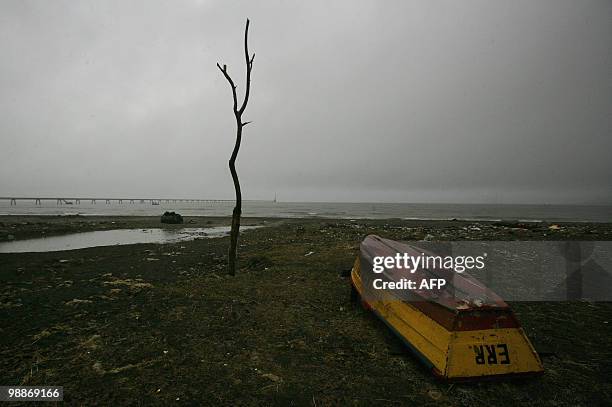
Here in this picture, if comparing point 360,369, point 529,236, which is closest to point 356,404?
point 360,369

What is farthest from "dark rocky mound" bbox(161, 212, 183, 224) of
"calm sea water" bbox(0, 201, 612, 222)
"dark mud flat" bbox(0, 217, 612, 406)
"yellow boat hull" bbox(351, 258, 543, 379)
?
"yellow boat hull" bbox(351, 258, 543, 379)

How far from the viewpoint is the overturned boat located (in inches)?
136

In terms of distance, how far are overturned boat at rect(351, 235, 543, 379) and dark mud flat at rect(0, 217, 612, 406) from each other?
305 millimetres

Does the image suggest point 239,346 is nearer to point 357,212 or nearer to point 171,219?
point 171,219

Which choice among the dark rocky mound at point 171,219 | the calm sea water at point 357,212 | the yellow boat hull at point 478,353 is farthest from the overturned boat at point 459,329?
the calm sea water at point 357,212

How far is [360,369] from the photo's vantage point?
4.13 m

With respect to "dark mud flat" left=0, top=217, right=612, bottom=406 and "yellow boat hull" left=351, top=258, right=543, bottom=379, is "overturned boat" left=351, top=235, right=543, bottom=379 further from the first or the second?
"dark mud flat" left=0, top=217, right=612, bottom=406

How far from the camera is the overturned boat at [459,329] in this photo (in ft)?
11.4

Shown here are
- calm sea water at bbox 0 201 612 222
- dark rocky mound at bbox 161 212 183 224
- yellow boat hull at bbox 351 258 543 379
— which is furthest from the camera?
calm sea water at bbox 0 201 612 222

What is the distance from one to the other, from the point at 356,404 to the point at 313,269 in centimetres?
678

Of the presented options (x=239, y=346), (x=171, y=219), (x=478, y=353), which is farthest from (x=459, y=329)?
(x=171, y=219)

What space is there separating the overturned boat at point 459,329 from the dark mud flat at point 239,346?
31 cm

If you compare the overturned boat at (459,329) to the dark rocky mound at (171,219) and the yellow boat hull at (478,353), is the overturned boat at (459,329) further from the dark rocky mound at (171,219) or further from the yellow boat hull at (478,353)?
the dark rocky mound at (171,219)

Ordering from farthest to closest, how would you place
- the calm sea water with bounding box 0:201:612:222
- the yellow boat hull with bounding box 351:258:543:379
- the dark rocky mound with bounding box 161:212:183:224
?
the calm sea water with bounding box 0:201:612:222 → the dark rocky mound with bounding box 161:212:183:224 → the yellow boat hull with bounding box 351:258:543:379
